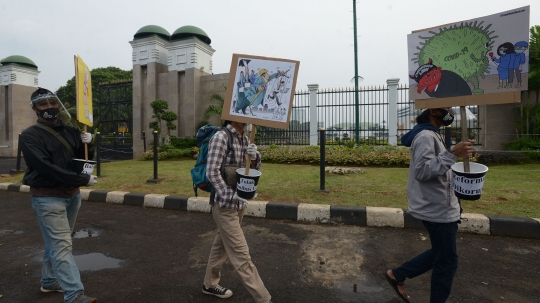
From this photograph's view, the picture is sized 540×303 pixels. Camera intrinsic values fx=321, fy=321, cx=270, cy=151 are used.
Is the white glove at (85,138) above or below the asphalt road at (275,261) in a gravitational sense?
above

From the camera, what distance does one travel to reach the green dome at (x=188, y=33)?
15.5 m

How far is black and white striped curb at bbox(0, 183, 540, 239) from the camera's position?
13.3ft

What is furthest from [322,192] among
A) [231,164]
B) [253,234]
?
[231,164]

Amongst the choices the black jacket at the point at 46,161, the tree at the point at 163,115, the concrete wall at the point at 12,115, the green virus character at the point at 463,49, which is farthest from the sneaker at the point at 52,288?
the concrete wall at the point at 12,115

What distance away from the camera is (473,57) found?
7.92ft

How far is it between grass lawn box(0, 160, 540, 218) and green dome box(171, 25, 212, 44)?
9115 millimetres

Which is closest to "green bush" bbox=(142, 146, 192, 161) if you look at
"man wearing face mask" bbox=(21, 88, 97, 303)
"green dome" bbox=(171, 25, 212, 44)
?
"green dome" bbox=(171, 25, 212, 44)

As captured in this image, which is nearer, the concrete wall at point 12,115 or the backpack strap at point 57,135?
the backpack strap at point 57,135

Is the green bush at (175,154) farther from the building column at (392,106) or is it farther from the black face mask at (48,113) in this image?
the black face mask at (48,113)

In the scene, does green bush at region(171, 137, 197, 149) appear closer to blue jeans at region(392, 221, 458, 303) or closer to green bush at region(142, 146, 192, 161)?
green bush at region(142, 146, 192, 161)

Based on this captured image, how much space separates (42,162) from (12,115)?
2144 cm

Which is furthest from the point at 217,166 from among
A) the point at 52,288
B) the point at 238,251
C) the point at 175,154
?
the point at 175,154

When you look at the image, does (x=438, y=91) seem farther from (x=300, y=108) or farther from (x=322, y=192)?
(x=300, y=108)

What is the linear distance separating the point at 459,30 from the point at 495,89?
53 centimetres
